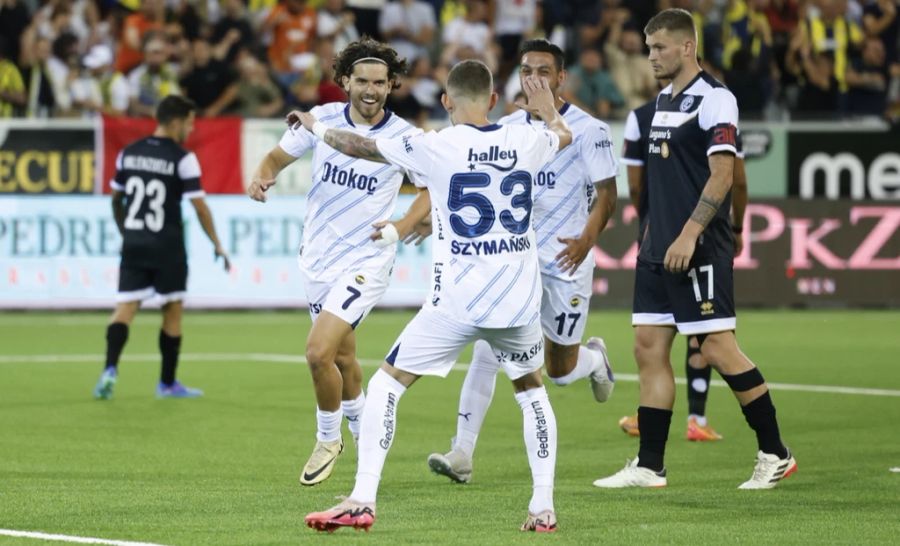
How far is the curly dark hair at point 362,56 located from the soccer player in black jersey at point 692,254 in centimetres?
148

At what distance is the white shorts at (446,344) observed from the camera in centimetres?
777

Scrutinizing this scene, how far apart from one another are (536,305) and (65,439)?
480cm

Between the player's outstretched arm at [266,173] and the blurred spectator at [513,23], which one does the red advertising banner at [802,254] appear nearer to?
the blurred spectator at [513,23]

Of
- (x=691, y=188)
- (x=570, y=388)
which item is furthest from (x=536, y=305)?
(x=570, y=388)

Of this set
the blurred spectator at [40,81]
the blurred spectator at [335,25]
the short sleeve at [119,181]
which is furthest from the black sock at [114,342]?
the blurred spectator at [335,25]

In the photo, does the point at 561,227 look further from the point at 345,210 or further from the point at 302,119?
the point at 302,119

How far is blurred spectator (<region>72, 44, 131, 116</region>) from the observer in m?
22.3

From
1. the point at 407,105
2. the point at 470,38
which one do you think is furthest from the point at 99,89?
the point at 470,38

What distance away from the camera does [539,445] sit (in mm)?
7746

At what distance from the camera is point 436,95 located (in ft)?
79.2

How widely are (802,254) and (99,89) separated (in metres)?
9.58

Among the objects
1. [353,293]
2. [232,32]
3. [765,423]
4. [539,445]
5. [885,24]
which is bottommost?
[765,423]

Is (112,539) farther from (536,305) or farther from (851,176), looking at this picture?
(851,176)

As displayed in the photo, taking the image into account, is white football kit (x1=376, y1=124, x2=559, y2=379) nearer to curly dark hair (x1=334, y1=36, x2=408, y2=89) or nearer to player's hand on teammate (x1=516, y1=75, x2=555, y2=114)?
player's hand on teammate (x1=516, y1=75, x2=555, y2=114)
